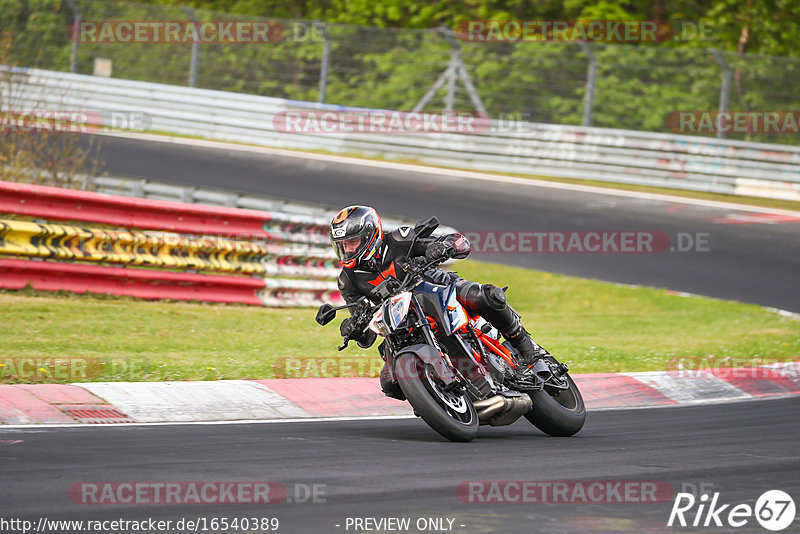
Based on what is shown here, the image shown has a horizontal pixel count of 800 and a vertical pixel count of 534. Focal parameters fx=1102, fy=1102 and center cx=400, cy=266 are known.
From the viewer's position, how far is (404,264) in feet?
23.7

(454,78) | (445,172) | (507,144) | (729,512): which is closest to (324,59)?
(454,78)

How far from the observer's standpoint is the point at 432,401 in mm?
6820

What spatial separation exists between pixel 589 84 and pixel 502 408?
59.8 ft

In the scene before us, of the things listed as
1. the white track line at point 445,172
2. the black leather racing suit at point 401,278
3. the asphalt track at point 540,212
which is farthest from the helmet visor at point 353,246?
the white track line at point 445,172

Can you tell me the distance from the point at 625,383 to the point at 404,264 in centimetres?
353

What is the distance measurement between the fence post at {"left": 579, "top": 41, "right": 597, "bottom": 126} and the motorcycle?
17.5 meters

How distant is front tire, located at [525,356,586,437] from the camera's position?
296 inches

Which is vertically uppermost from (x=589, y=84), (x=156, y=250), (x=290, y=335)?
(x=589, y=84)

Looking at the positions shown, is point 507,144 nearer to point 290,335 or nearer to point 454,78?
point 454,78

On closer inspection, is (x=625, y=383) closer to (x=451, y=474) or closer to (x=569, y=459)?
(x=569, y=459)


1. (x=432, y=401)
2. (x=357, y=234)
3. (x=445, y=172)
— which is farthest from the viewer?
(x=445, y=172)

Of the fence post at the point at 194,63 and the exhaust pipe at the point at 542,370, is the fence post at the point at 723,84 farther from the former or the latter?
the exhaust pipe at the point at 542,370

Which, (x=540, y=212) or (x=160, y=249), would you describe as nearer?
(x=160, y=249)

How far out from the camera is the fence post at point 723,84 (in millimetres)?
23484
